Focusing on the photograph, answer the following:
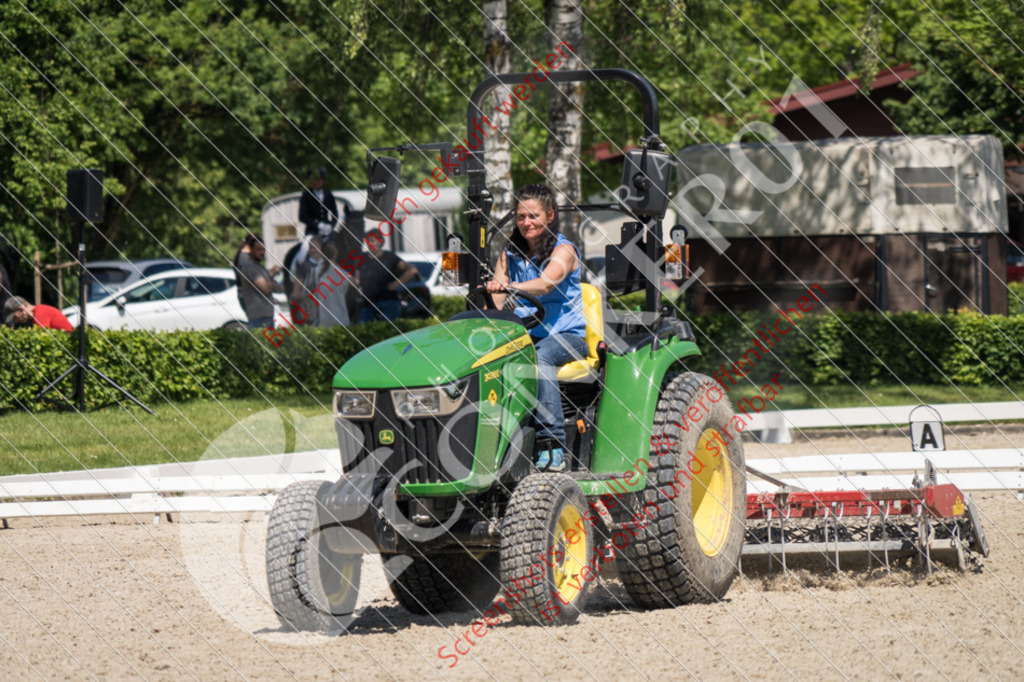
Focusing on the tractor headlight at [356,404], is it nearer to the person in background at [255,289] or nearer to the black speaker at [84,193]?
the black speaker at [84,193]

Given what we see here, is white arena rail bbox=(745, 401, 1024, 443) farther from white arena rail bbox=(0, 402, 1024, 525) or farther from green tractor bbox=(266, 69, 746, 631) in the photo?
green tractor bbox=(266, 69, 746, 631)

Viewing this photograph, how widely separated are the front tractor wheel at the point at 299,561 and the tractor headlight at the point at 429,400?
1.59 ft

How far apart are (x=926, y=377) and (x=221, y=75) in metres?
16.3

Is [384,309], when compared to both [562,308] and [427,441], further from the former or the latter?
[427,441]

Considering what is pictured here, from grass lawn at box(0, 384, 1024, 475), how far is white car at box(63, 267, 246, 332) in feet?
21.3

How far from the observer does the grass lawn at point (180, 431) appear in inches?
423

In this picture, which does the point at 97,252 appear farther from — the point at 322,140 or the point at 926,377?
the point at 926,377

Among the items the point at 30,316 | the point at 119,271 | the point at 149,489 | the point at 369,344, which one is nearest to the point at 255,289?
the point at 369,344

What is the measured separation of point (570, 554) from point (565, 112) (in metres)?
8.78

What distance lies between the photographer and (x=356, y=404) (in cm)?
518

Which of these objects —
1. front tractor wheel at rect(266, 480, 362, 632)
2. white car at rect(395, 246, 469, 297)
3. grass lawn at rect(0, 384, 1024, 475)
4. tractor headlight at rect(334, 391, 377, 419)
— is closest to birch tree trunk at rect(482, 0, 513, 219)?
grass lawn at rect(0, 384, 1024, 475)

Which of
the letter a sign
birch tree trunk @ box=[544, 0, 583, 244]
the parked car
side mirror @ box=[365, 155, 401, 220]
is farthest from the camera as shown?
the parked car

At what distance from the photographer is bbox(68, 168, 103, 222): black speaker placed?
36.8 feet

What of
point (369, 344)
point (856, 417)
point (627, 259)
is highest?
point (627, 259)
